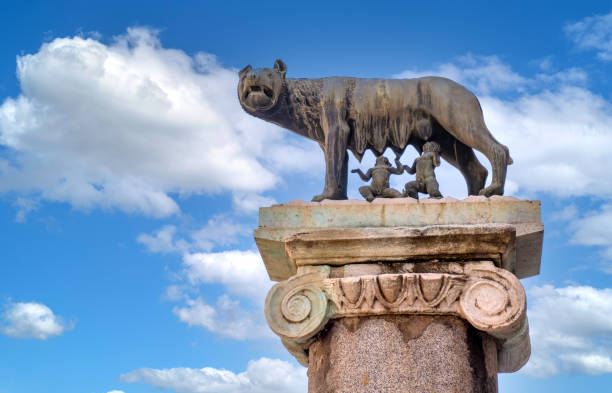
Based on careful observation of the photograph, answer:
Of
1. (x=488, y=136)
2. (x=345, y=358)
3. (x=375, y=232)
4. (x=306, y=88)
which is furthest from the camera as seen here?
(x=306, y=88)

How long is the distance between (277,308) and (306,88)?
8.42ft

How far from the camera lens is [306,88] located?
7102mm

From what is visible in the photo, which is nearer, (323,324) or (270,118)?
(323,324)

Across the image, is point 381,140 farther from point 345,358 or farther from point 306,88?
point 345,358

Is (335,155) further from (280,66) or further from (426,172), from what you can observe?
(280,66)

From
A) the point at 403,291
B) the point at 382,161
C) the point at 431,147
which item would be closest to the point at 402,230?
the point at 403,291

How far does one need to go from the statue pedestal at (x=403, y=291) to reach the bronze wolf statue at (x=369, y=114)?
842 millimetres

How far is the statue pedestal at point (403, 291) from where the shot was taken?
5.27m

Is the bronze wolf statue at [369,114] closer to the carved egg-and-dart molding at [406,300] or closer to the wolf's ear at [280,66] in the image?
the wolf's ear at [280,66]

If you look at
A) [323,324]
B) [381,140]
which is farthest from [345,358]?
[381,140]

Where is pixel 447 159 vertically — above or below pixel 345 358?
above

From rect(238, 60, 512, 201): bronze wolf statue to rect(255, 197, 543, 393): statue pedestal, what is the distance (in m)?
0.84

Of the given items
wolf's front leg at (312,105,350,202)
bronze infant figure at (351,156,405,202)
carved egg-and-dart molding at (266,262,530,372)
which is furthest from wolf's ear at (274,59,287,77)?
carved egg-and-dart molding at (266,262,530,372)

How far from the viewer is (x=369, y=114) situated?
273 inches
